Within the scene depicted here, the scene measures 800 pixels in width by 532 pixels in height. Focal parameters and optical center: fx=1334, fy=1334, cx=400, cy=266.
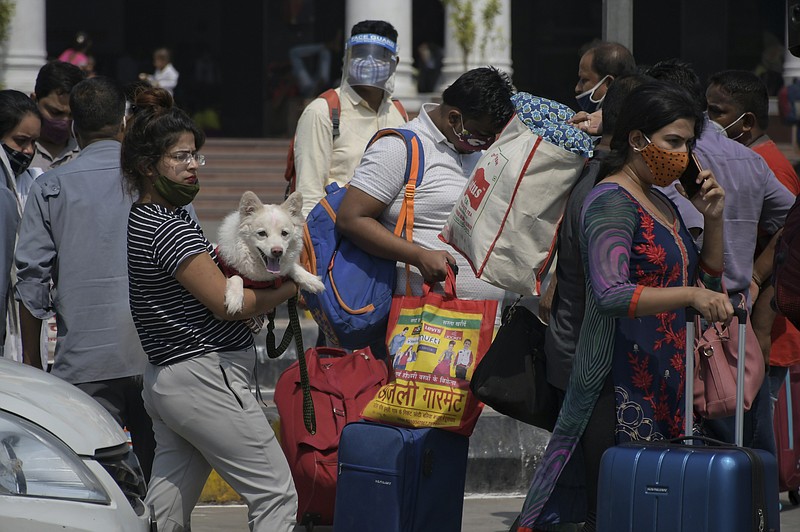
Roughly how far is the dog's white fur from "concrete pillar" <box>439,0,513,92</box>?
14.4 meters

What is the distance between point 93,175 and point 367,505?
1677 mm

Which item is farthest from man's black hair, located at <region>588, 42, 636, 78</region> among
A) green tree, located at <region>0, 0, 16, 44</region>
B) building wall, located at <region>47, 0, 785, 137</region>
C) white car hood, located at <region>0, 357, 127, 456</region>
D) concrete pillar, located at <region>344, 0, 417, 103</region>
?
building wall, located at <region>47, 0, 785, 137</region>

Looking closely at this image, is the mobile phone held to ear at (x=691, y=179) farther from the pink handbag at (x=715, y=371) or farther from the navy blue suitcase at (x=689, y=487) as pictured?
the navy blue suitcase at (x=689, y=487)

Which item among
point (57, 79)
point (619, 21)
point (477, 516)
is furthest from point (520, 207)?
point (57, 79)

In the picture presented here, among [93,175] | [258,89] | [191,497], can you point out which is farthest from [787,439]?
[258,89]

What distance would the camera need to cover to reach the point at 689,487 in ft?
12.8

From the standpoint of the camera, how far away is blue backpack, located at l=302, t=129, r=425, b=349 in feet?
16.9

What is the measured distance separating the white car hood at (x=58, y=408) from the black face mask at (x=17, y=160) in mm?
1945

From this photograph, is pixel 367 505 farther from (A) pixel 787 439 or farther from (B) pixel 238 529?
(A) pixel 787 439

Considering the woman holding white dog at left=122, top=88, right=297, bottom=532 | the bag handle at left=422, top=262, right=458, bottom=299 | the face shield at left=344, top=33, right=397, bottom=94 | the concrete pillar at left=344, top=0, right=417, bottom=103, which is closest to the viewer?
the woman holding white dog at left=122, top=88, right=297, bottom=532

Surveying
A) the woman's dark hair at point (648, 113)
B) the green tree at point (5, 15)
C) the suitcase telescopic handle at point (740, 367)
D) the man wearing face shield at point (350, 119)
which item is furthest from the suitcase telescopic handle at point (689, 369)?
the green tree at point (5, 15)

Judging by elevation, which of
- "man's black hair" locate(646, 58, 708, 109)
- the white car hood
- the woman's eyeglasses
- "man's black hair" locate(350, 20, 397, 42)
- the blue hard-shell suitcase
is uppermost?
"man's black hair" locate(350, 20, 397, 42)

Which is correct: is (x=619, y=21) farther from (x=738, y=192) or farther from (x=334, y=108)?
(x=334, y=108)

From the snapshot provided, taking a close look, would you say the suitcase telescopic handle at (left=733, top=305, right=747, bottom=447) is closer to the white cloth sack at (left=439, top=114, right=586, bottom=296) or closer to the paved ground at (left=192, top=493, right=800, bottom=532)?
the white cloth sack at (left=439, top=114, right=586, bottom=296)
